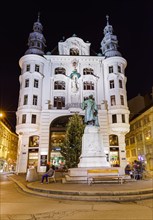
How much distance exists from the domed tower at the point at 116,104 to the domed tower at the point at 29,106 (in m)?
12.3

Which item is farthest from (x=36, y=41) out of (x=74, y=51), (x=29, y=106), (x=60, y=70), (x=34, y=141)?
(x=34, y=141)

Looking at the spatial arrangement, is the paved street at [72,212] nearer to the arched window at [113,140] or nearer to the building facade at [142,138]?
the arched window at [113,140]

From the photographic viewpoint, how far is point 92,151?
14016 millimetres

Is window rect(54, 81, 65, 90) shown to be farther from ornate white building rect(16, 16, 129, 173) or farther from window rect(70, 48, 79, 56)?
window rect(70, 48, 79, 56)

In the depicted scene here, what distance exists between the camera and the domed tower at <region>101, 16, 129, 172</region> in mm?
30688

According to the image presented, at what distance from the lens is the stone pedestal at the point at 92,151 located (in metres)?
13.6

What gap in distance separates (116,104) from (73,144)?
11927 millimetres

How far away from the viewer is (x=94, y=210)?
5.80 metres

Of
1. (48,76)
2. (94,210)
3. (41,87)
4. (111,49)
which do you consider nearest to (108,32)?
(111,49)

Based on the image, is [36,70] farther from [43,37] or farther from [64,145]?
[64,145]

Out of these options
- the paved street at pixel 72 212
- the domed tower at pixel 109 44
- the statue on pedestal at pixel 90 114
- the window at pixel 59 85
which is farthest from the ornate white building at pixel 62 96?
the paved street at pixel 72 212

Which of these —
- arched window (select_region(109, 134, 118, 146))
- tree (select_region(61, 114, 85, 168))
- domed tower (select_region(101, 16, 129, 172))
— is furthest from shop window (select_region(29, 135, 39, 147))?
arched window (select_region(109, 134, 118, 146))

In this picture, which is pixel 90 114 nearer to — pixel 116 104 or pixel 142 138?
pixel 116 104

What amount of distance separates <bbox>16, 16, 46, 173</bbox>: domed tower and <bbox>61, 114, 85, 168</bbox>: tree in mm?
7932
